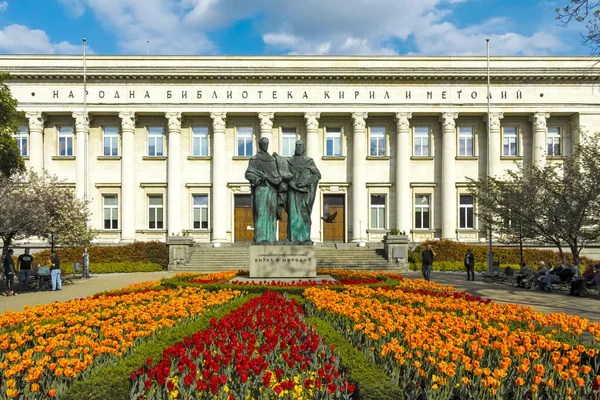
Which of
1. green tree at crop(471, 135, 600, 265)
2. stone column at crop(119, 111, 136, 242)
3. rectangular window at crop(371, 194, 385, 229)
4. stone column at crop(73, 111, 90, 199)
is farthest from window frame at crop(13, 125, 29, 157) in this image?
green tree at crop(471, 135, 600, 265)

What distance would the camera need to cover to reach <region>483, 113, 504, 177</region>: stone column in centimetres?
3691

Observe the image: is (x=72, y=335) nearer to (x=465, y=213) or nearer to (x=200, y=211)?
(x=200, y=211)

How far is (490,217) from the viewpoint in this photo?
2542cm

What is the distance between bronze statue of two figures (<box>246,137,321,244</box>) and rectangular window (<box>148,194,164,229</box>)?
24.7 metres

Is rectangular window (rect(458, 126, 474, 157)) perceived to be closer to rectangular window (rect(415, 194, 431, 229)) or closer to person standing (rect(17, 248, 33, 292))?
rectangular window (rect(415, 194, 431, 229))

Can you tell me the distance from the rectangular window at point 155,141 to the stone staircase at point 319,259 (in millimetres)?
10119

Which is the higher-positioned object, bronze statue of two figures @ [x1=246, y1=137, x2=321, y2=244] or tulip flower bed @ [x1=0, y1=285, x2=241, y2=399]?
bronze statue of two figures @ [x1=246, y1=137, x2=321, y2=244]

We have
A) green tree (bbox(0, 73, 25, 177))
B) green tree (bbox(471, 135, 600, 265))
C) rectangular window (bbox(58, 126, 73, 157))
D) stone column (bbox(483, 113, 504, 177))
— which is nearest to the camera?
green tree (bbox(471, 135, 600, 265))

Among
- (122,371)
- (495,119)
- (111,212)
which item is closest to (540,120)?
(495,119)

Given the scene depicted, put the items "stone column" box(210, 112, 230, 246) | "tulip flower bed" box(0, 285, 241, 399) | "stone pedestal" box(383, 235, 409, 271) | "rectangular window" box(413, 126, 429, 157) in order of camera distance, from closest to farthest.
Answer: "tulip flower bed" box(0, 285, 241, 399), "stone pedestal" box(383, 235, 409, 271), "stone column" box(210, 112, 230, 246), "rectangular window" box(413, 126, 429, 157)

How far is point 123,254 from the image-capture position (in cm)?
3136

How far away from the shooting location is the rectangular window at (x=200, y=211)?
38.1 meters

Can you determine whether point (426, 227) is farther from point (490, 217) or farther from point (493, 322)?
point (493, 322)

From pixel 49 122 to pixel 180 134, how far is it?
1048cm
